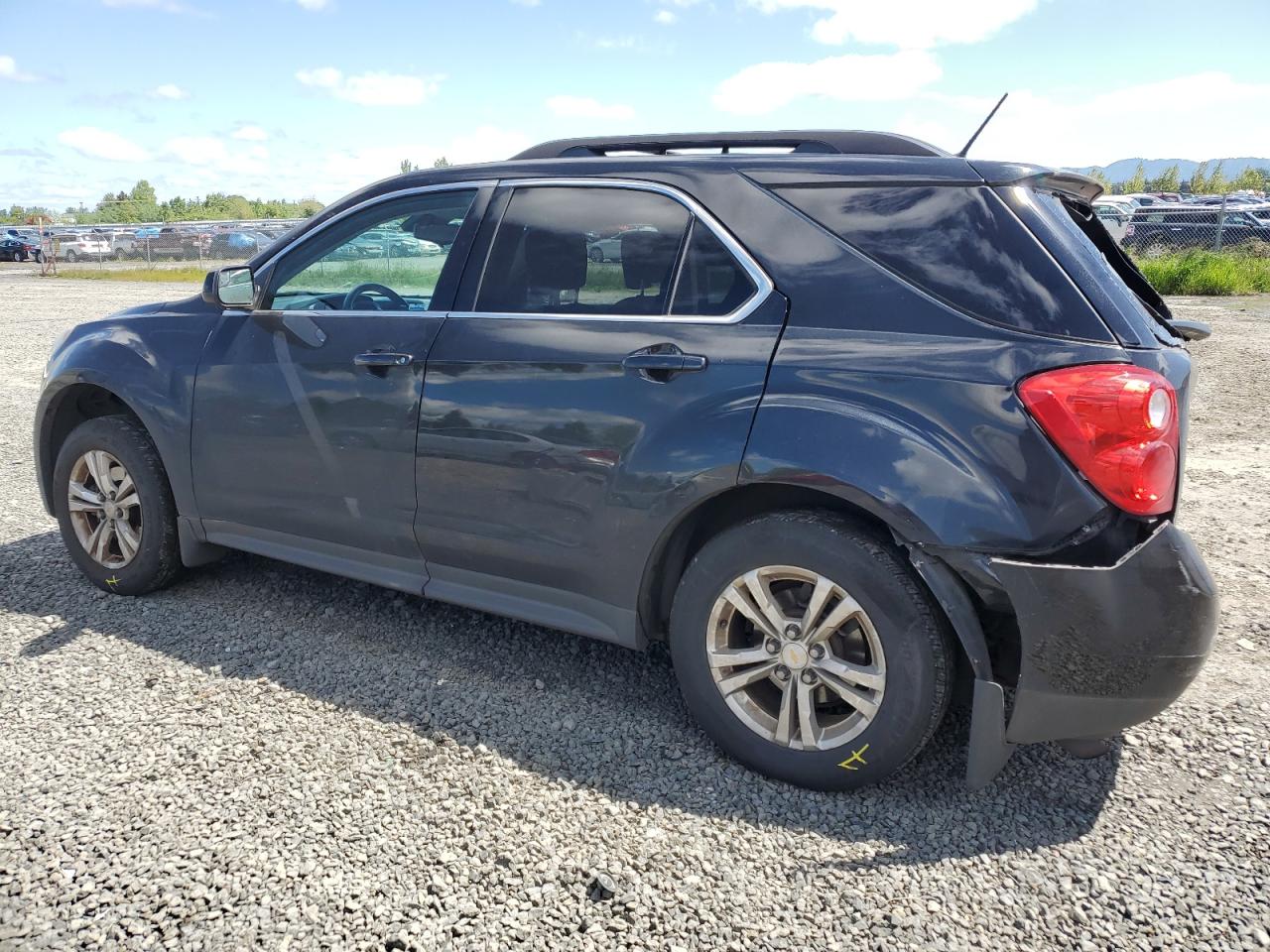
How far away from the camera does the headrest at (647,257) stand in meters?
3.07

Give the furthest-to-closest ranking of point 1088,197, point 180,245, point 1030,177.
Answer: point 180,245, point 1088,197, point 1030,177

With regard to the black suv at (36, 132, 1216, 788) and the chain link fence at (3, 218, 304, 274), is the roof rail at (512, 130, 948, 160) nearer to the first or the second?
the black suv at (36, 132, 1216, 788)

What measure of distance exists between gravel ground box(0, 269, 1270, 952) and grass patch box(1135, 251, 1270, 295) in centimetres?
1647

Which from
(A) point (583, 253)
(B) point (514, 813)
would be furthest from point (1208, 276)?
(B) point (514, 813)

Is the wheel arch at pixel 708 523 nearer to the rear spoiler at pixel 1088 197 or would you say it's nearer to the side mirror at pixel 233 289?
the rear spoiler at pixel 1088 197

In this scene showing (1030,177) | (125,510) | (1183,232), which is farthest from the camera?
(1183,232)

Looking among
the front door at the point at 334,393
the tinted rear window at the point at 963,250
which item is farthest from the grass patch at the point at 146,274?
the tinted rear window at the point at 963,250

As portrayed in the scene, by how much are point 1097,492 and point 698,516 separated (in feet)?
3.78

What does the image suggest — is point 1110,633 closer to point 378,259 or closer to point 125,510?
point 378,259

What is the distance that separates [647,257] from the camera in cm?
310

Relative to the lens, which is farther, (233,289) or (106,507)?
(106,507)

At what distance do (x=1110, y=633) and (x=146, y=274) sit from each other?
34542 mm

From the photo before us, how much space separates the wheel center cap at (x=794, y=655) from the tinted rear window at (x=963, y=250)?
3.52ft

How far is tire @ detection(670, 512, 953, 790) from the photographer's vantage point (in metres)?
2.66
